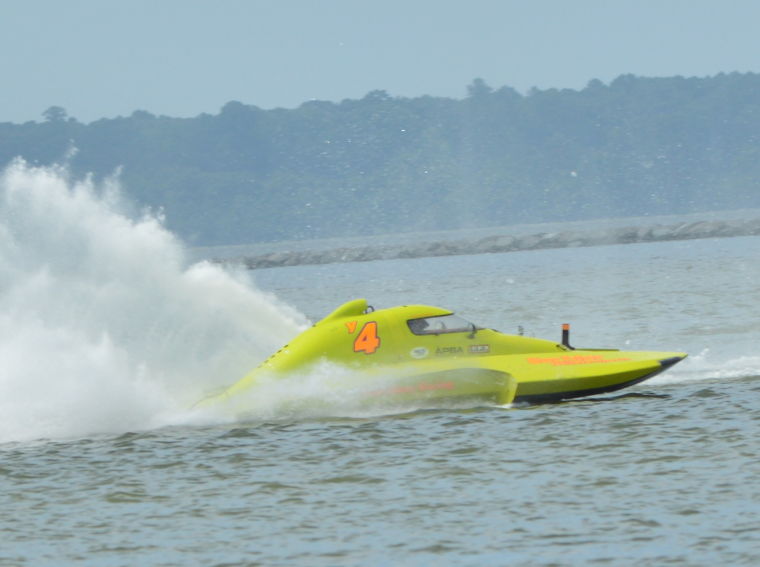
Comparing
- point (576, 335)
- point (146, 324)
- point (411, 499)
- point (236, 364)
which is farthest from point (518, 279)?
point (411, 499)

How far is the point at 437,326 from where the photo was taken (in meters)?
22.1

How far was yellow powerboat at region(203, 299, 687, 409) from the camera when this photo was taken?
21.3 meters

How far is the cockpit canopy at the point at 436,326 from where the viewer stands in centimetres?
2186

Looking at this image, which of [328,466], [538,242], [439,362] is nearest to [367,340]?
[439,362]

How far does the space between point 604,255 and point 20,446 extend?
94845mm

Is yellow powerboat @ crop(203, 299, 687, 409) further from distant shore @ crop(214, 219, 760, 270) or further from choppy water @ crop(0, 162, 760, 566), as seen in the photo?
distant shore @ crop(214, 219, 760, 270)

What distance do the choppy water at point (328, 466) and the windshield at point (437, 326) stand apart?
4.52ft

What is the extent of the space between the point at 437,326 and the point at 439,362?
761 millimetres

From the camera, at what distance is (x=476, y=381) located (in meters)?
21.5

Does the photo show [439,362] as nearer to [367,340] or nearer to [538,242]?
[367,340]

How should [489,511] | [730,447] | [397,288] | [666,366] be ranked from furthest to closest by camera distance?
[397,288] → [666,366] → [730,447] → [489,511]

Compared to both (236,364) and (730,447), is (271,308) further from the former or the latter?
(730,447)

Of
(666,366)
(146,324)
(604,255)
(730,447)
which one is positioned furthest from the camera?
(604,255)

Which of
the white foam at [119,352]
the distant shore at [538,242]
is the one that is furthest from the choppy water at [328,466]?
the distant shore at [538,242]
